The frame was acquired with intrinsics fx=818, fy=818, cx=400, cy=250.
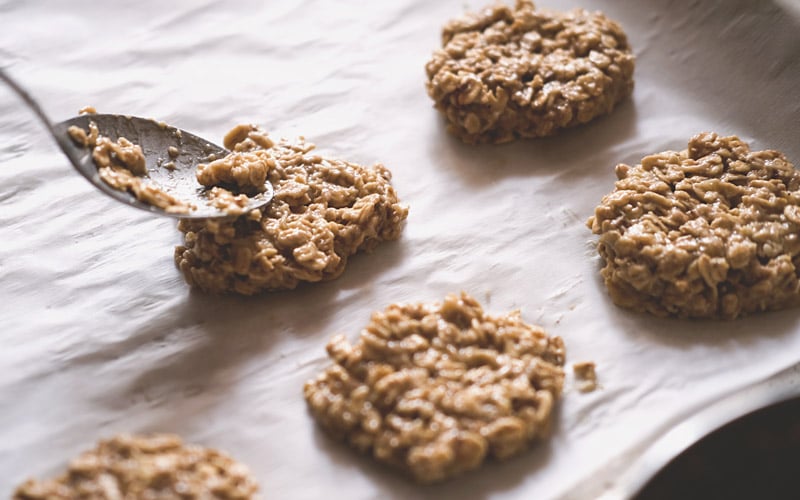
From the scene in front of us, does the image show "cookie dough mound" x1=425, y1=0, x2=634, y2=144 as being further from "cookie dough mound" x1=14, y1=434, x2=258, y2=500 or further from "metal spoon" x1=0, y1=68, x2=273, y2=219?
"cookie dough mound" x1=14, y1=434, x2=258, y2=500

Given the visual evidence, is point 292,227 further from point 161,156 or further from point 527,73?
point 527,73

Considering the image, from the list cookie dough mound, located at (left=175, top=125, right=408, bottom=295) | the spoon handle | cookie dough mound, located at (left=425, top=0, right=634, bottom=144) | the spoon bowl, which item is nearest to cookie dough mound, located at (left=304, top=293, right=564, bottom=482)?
cookie dough mound, located at (left=175, top=125, right=408, bottom=295)

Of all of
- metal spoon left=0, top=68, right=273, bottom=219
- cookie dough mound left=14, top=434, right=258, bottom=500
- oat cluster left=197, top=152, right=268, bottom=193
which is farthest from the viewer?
oat cluster left=197, top=152, right=268, bottom=193

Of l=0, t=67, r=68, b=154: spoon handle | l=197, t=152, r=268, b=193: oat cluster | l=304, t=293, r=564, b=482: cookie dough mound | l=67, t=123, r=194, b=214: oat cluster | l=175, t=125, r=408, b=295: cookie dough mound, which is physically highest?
l=0, t=67, r=68, b=154: spoon handle

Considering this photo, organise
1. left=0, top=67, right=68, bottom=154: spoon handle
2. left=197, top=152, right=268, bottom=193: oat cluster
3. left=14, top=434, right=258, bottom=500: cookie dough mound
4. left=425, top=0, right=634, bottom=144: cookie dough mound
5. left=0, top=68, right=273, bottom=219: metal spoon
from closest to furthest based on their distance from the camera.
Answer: left=14, top=434, right=258, bottom=500: cookie dough mound
left=0, top=67, right=68, bottom=154: spoon handle
left=0, top=68, right=273, bottom=219: metal spoon
left=197, top=152, right=268, bottom=193: oat cluster
left=425, top=0, right=634, bottom=144: cookie dough mound

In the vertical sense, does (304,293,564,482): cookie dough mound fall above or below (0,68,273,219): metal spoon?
below

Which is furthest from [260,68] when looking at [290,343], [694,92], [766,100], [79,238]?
[766,100]

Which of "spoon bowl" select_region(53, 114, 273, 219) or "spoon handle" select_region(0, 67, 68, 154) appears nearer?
"spoon handle" select_region(0, 67, 68, 154)
